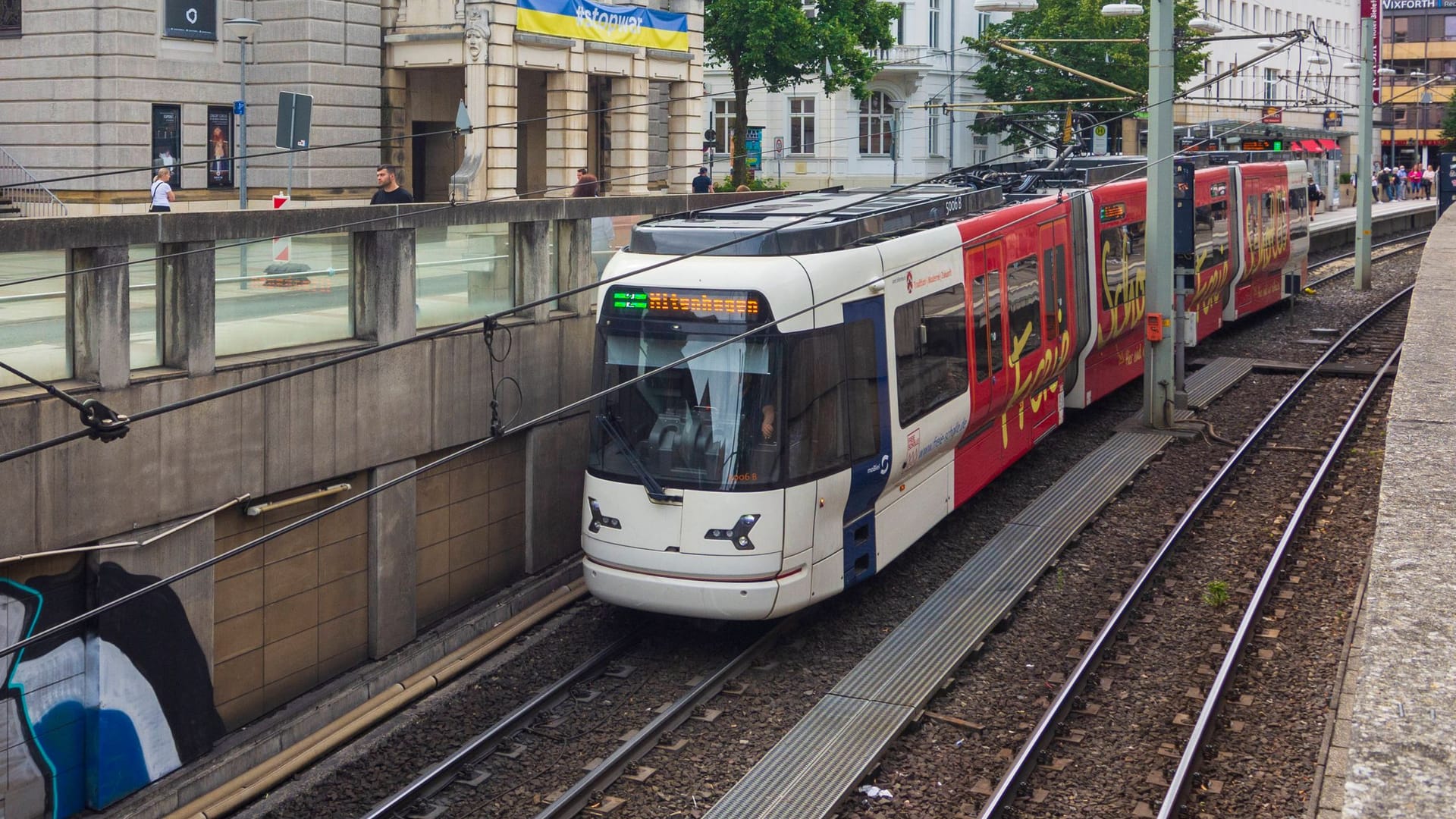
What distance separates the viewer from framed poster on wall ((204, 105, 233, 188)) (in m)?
28.7

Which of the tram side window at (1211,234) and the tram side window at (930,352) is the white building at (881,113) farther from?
the tram side window at (930,352)

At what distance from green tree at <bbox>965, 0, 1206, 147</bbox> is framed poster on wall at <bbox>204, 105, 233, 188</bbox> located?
31.5 m

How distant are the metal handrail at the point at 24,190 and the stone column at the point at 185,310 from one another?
15481 millimetres

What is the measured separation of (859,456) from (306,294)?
178 inches

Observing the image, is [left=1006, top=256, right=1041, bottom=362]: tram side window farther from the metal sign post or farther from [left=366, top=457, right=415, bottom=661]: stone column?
the metal sign post

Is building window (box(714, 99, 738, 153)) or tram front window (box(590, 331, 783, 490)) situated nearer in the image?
tram front window (box(590, 331, 783, 490))

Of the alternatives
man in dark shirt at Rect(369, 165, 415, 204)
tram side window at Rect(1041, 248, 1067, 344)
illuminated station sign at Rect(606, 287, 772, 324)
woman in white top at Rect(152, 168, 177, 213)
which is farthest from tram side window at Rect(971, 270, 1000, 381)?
woman in white top at Rect(152, 168, 177, 213)

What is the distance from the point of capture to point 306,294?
39.5ft

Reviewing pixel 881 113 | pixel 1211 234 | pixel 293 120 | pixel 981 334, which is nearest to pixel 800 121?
pixel 881 113

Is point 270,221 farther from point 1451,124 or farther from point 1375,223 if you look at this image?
point 1451,124

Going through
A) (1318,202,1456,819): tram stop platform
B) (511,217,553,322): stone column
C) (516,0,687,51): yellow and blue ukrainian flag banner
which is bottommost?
(1318,202,1456,819): tram stop platform

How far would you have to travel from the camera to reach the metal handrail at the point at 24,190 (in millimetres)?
25406

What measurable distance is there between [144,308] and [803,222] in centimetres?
501

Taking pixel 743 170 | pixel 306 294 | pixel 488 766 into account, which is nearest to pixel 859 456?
pixel 488 766
